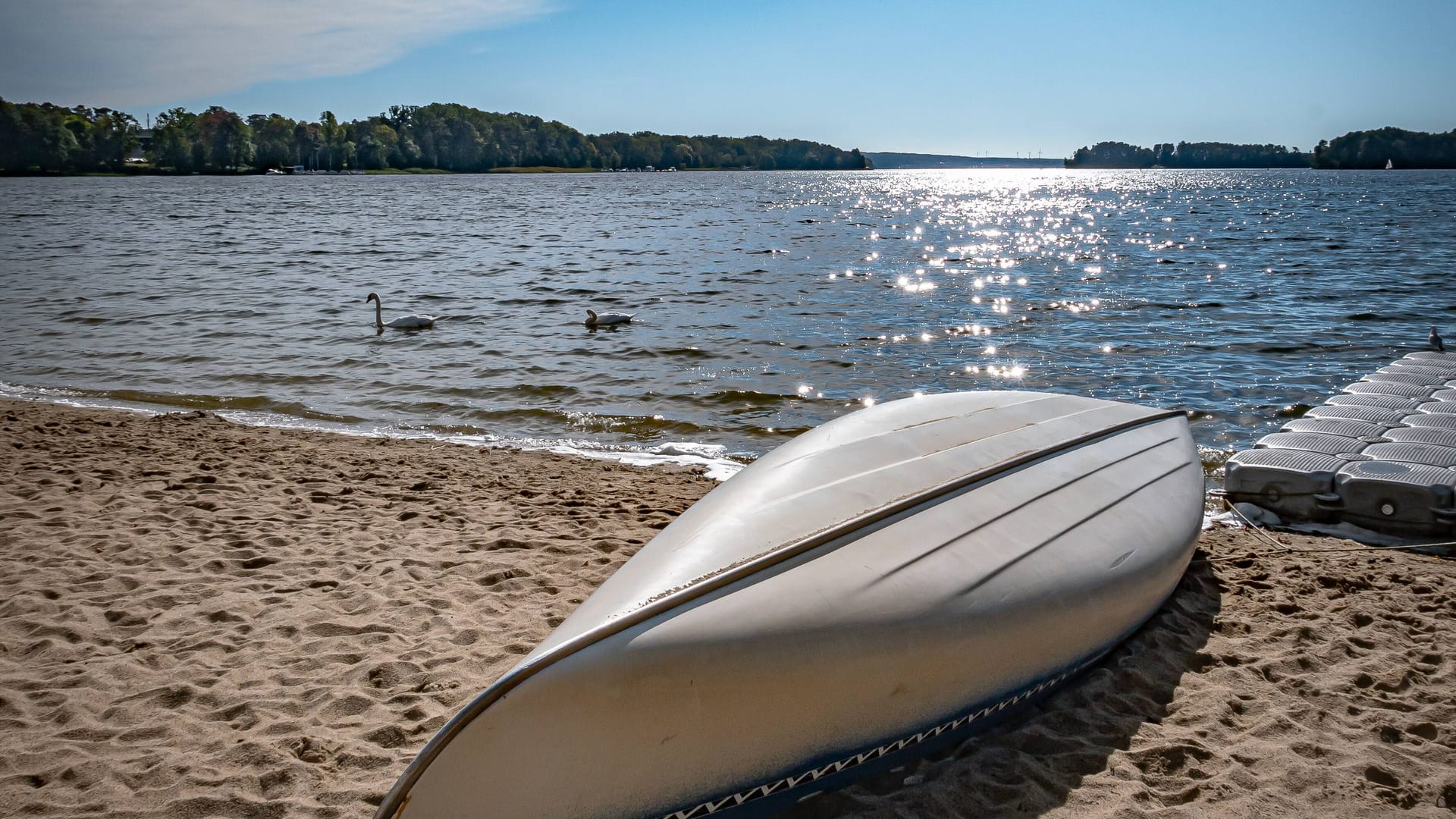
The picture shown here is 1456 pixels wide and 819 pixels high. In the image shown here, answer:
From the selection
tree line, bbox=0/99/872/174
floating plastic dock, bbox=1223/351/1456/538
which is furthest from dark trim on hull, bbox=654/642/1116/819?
tree line, bbox=0/99/872/174

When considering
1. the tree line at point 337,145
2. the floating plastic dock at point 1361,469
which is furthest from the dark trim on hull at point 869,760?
the tree line at point 337,145

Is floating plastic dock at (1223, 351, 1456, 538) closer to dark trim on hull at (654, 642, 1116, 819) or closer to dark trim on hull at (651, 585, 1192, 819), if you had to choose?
dark trim on hull at (651, 585, 1192, 819)

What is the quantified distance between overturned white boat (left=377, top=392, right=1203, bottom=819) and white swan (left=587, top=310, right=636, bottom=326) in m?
10.1

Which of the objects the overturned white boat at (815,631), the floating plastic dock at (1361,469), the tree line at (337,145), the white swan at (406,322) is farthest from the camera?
the tree line at (337,145)

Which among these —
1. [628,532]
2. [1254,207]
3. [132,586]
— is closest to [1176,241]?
[1254,207]

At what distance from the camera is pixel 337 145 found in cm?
13988

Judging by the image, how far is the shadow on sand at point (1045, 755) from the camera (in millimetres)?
2902

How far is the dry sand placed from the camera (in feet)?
9.81

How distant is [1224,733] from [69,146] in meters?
139

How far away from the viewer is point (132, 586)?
4.46 m

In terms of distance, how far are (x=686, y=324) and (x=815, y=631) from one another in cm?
1189

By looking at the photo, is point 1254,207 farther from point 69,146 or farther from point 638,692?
point 69,146

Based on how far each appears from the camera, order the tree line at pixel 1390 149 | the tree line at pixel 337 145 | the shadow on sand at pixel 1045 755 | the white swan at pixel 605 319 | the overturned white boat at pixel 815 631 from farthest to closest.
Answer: the tree line at pixel 1390 149 < the tree line at pixel 337 145 < the white swan at pixel 605 319 < the shadow on sand at pixel 1045 755 < the overturned white boat at pixel 815 631

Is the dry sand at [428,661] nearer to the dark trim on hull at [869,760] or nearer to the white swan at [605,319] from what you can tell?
the dark trim on hull at [869,760]
